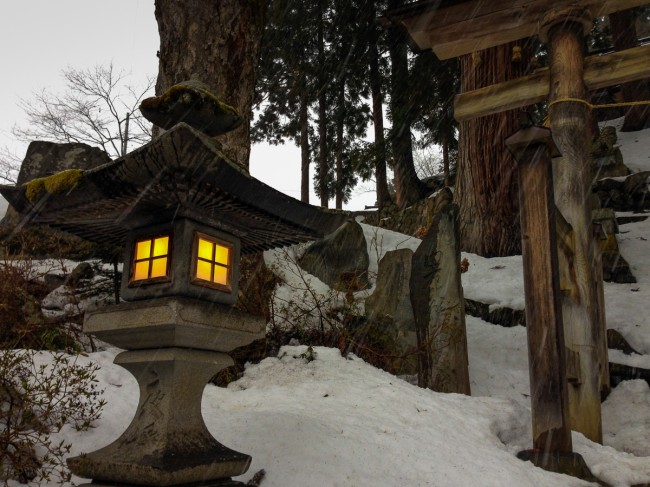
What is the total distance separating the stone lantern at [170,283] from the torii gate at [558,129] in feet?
6.38

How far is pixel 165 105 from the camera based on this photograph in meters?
2.96

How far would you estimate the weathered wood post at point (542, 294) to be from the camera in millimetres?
3588

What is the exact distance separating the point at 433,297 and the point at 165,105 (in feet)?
10.9

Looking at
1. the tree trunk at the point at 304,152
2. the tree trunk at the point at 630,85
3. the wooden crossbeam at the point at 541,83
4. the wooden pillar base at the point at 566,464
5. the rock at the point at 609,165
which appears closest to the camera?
the wooden pillar base at the point at 566,464

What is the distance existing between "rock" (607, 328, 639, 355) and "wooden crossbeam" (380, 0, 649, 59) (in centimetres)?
347

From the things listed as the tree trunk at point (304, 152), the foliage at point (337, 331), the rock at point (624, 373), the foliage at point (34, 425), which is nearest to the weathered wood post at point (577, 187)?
the rock at point (624, 373)

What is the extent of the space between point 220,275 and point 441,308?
2.83 meters

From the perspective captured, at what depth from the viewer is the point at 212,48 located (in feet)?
19.9

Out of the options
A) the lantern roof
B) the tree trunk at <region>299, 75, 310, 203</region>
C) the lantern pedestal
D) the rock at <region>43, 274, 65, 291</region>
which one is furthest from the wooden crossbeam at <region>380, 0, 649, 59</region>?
the tree trunk at <region>299, 75, 310, 203</region>

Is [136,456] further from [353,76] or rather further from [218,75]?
[353,76]

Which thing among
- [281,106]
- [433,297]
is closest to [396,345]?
[433,297]

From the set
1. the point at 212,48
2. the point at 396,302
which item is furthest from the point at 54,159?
the point at 396,302

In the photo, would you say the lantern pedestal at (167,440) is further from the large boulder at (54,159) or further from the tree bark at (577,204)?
the large boulder at (54,159)

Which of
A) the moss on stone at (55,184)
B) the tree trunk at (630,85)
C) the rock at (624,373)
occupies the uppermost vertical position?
the tree trunk at (630,85)
